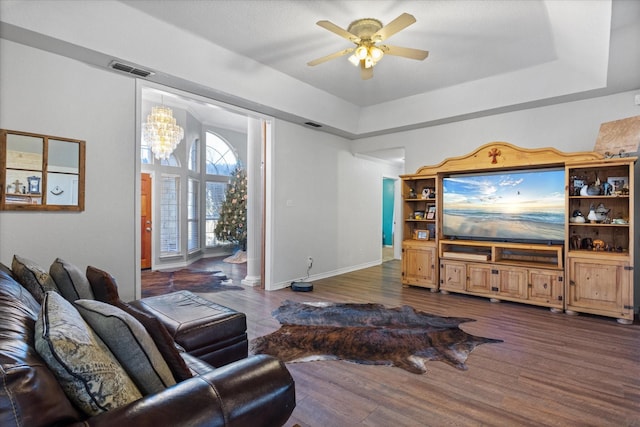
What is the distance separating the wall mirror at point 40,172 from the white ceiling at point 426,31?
1497 millimetres

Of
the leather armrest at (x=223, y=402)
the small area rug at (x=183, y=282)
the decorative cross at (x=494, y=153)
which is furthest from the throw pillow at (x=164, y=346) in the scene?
the decorative cross at (x=494, y=153)

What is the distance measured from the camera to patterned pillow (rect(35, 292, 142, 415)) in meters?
0.89

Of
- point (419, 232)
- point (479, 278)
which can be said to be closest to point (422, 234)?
point (419, 232)

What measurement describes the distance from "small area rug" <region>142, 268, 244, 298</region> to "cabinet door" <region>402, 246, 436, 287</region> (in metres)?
2.63

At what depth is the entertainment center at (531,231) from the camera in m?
3.79

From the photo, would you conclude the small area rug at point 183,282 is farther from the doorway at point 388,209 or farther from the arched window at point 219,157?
the doorway at point 388,209

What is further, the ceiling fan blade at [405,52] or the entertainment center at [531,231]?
the entertainment center at [531,231]

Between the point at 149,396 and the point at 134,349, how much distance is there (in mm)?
193

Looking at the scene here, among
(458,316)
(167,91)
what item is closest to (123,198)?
(167,91)

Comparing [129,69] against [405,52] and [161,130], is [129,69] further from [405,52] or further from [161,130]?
[405,52]

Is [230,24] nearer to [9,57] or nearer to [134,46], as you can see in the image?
[134,46]

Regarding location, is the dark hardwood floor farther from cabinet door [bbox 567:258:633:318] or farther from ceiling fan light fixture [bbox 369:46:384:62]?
ceiling fan light fixture [bbox 369:46:384:62]

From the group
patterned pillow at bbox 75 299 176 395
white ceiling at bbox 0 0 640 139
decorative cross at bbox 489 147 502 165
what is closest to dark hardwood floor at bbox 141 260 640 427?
patterned pillow at bbox 75 299 176 395

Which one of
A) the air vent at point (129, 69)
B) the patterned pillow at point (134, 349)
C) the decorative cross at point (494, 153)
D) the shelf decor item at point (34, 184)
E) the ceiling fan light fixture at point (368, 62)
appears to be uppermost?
the ceiling fan light fixture at point (368, 62)
